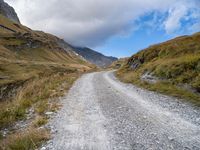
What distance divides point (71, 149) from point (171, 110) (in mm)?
7711

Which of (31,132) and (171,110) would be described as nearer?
(31,132)

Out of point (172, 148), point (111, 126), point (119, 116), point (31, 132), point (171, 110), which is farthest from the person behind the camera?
point (171, 110)

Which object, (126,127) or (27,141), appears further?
(126,127)

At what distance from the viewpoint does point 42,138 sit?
30.6ft

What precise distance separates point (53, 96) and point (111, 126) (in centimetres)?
1114

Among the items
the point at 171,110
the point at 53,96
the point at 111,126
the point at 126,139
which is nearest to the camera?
the point at 126,139

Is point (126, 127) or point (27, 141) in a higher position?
point (126, 127)

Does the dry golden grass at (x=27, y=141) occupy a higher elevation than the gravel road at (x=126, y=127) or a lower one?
lower

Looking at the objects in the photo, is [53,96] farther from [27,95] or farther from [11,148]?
[11,148]

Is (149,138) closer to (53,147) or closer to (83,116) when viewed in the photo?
(53,147)

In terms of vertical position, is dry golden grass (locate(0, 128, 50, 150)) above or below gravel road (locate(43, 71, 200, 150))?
below

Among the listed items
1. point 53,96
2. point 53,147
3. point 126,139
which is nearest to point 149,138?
point 126,139

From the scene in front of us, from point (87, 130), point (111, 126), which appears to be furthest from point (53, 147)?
point (111, 126)

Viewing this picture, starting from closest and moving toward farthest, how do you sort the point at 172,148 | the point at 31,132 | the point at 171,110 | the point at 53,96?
1. the point at 172,148
2. the point at 31,132
3. the point at 171,110
4. the point at 53,96
